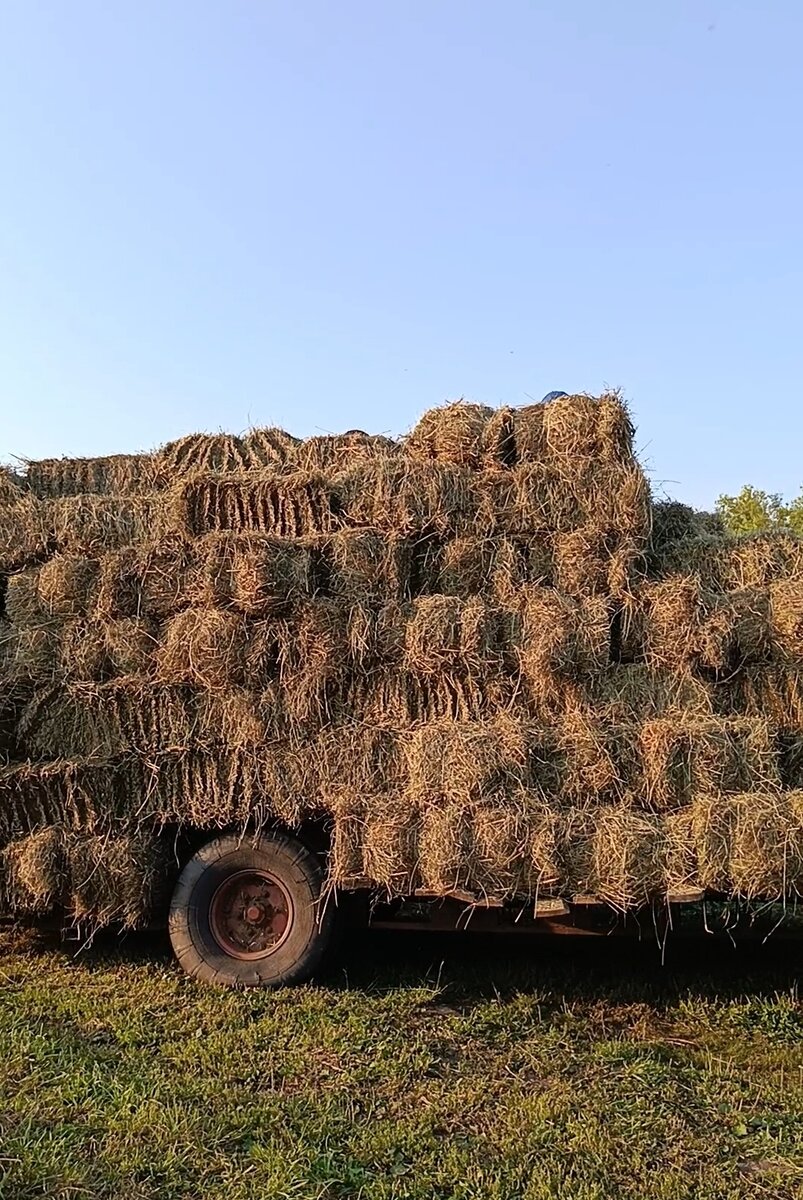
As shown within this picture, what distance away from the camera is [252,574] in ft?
21.2

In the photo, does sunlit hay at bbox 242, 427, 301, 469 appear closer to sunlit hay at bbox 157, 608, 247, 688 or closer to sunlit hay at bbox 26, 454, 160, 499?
sunlit hay at bbox 26, 454, 160, 499

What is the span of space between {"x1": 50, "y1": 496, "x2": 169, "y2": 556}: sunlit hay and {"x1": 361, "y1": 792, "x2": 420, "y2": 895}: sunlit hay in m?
2.47

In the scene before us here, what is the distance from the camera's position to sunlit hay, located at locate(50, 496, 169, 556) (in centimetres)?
703

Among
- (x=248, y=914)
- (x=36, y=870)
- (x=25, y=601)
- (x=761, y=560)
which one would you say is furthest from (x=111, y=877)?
(x=761, y=560)

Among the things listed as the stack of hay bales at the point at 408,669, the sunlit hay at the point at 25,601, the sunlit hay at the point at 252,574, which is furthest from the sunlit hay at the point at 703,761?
the sunlit hay at the point at 25,601

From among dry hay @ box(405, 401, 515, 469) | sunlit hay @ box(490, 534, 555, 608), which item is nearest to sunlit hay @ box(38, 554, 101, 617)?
dry hay @ box(405, 401, 515, 469)

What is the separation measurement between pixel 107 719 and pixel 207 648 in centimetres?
87

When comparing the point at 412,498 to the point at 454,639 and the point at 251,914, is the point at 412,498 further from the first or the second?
the point at 251,914

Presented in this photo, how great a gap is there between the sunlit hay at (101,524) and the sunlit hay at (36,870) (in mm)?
1916

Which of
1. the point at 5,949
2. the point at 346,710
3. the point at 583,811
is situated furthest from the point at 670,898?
the point at 5,949

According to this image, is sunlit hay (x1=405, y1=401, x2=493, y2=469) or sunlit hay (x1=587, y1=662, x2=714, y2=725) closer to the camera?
sunlit hay (x1=587, y1=662, x2=714, y2=725)

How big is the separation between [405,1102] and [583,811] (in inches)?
72.8

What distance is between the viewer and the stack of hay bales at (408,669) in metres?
5.98

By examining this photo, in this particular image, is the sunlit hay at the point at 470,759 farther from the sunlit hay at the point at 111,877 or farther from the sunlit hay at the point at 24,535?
the sunlit hay at the point at 24,535
